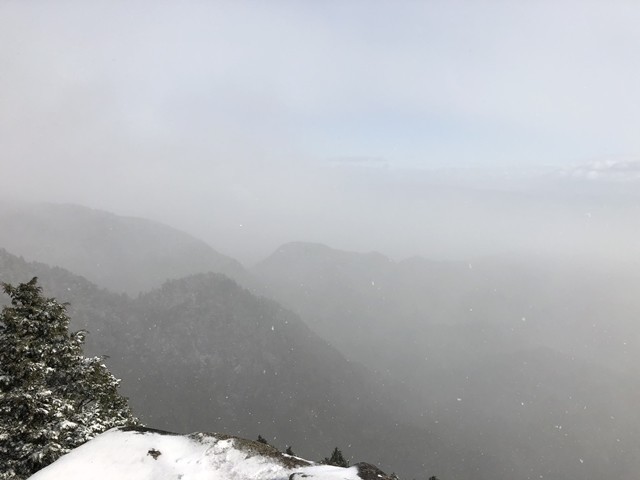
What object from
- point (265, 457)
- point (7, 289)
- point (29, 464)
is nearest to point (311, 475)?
point (265, 457)

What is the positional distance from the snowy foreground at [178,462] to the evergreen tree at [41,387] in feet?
5.51

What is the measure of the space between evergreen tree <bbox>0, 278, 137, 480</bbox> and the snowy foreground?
1680mm

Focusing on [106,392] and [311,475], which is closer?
[311,475]

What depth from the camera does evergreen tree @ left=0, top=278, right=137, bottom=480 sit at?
1855cm

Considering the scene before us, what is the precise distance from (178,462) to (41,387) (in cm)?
815

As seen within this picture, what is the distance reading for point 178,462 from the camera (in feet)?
64.4

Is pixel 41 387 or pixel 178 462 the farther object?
pixel 178 462

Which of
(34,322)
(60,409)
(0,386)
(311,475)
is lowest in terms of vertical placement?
(311,475)

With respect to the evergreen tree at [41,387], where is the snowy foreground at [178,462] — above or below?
below

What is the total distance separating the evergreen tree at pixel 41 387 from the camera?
18.5 m

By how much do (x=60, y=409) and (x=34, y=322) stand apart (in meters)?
5.01

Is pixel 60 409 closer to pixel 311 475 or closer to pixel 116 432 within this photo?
pixel 116 432

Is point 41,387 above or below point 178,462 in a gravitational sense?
above

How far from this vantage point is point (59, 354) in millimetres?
21703
